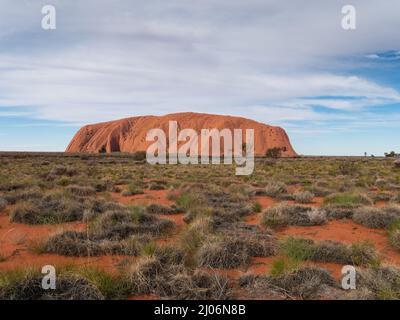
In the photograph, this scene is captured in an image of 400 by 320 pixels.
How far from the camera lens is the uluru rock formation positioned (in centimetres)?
12081

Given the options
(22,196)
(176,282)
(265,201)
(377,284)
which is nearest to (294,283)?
(377,284)

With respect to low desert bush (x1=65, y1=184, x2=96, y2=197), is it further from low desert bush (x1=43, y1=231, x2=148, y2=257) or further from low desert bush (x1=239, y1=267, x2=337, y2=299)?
low desert bush (x1=239, y1=267, x2=337, y2=299)

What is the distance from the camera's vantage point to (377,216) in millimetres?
8680

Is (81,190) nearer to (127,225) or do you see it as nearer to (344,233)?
(127,225)

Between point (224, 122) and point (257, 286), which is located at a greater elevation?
point (224, 122)

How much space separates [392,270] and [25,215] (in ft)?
26.5

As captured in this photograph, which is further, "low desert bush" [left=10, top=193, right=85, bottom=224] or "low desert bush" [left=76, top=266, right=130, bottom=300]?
"low desert bush" [left=10, top=193, right=85, bottom=224]

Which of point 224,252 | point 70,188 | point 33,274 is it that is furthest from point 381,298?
point 70,188

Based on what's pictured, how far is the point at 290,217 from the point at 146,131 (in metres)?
128

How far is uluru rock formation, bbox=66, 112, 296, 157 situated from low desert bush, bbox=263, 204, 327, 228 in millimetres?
106114

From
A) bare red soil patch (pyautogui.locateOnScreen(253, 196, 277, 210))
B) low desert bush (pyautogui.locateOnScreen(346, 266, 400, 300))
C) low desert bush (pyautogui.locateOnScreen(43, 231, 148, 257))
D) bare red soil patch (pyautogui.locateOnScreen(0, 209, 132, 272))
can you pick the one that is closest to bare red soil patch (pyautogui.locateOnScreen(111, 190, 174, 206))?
bare red soil patch (pyautogui.locateOnScreen(253, 196, 277, 210))

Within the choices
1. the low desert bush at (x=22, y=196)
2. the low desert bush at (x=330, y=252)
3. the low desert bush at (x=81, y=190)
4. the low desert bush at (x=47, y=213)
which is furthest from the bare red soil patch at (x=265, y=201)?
the low desert bush at (x=22, y=196)

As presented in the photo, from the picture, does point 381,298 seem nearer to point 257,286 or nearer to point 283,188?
point 257,286

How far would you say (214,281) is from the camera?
470cm
